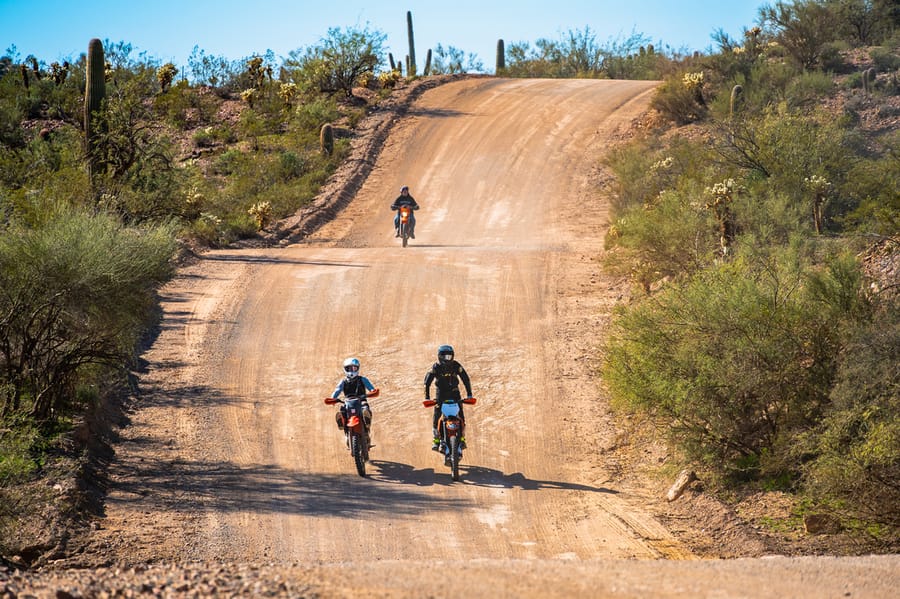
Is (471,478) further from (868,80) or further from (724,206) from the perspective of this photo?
(868,80)

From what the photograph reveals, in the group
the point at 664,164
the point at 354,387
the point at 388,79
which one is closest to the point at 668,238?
the point at 664,164

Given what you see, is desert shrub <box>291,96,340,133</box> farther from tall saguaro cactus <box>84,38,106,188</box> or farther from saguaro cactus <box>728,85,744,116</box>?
saguaro cactus <box>728,85,744,116</box>

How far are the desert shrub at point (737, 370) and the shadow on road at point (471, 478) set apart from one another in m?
1.47

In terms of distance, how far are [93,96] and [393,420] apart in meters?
13.8

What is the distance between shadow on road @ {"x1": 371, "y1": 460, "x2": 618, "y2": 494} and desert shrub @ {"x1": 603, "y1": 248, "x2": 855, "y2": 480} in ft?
4.81

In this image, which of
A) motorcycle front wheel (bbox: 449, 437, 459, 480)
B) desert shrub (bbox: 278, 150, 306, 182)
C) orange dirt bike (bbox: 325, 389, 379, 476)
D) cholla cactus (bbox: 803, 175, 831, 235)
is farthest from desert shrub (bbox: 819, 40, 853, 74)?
orange dirt bike (bbox: 325, 389, 379, 476)

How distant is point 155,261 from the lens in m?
15.0

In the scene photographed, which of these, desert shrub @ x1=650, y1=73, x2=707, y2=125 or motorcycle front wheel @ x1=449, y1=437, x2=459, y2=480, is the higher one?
desert shrub @ x1=650, y1=73, x2=707, y2=125

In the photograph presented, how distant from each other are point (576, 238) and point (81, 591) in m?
22.5

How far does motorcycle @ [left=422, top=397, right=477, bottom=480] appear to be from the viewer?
13.0m

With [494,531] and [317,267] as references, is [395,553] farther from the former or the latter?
[317,267]

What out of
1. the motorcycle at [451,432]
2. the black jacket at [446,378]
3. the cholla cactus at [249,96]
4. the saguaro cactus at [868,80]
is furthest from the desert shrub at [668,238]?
the cholla cactus at [249,96]

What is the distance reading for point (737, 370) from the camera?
12.0 metres

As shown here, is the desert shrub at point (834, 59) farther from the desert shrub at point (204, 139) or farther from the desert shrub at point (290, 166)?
the desert shrub at point (204, 139)
